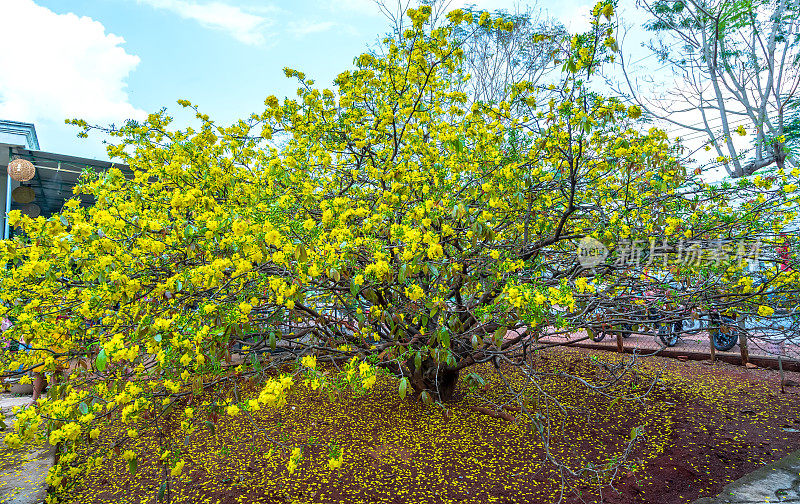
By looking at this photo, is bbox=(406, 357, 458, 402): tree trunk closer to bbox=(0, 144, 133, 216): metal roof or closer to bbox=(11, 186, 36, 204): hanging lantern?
bbox=(0, 144, 133, 216): metal roof

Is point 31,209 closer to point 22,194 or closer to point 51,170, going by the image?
point 22,194

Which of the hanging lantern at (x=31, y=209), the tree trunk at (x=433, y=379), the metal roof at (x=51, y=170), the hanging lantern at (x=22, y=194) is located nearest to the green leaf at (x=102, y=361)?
the tree trunk at (x=433, y=379)

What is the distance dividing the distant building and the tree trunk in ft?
20.6

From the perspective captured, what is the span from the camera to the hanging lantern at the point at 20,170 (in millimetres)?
7188

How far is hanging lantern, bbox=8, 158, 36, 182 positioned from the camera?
719cm

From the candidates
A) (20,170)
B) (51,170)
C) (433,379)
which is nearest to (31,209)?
(51,170)

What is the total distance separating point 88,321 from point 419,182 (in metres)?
2.33

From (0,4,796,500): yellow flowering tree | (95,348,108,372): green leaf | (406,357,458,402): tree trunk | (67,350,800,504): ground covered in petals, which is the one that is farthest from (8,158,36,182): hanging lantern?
(95,348,108,372): green leaf

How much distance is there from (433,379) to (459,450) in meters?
0.86

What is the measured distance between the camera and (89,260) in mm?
2365

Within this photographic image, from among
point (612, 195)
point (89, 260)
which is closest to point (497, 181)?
point (612, 195)

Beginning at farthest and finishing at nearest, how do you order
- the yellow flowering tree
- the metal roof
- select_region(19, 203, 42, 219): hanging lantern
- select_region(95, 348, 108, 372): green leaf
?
1. select_region(19, 203, 42, 219): hanging lantern
2. the metal roof
3. the yellow flowering tree
4. select_region(95, 348, 108, 372): green leaf

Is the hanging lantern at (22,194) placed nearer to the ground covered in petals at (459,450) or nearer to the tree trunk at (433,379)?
the ground covered in petals at (459,450)

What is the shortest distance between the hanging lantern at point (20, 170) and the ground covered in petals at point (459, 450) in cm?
548
